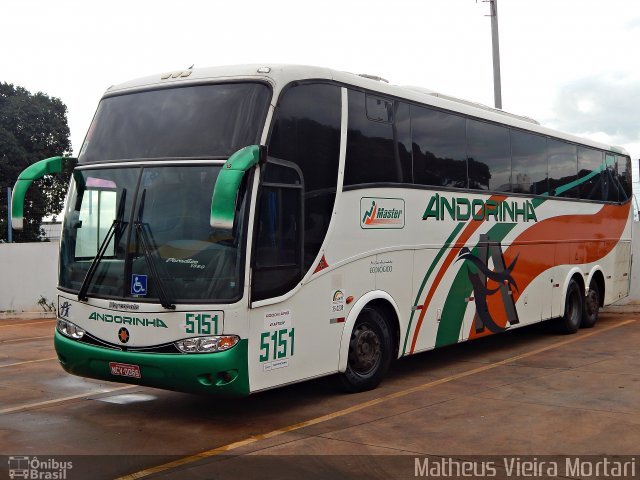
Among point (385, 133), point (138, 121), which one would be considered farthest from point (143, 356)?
point (385, 133)

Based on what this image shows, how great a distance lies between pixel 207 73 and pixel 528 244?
264 inches

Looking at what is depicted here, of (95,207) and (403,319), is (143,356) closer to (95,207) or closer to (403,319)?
(95,207)

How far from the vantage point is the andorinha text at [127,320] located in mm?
7246

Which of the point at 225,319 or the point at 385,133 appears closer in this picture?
the point at 225,319

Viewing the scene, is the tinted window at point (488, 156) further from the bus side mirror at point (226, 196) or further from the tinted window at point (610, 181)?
the bus side mirror at point (226, 196)

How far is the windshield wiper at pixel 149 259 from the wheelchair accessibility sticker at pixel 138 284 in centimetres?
14

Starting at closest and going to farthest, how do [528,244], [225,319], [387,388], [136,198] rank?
1. [225,319]
2. [136,198]
3. [387,388]
4. [528,244]

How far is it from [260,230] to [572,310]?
8895mm

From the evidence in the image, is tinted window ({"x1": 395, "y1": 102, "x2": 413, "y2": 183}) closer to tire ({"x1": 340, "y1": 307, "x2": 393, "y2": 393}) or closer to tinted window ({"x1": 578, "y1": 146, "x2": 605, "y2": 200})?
tire ({"x1": 340, "y1": 307, "x2": 393, "y2": 393})

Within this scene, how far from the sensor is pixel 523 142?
41.6ft

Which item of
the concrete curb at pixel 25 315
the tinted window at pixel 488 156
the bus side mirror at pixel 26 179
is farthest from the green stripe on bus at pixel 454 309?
the concrete curb at pixel 25 315

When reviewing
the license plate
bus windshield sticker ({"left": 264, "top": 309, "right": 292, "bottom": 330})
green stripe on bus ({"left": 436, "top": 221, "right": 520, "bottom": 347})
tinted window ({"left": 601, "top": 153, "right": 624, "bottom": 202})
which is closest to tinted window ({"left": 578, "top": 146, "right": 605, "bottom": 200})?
tinted window ({"left": 601, "top": 153, "right": 624, "bottom": 202})

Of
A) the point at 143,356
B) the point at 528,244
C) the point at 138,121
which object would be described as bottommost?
the point at 143,356

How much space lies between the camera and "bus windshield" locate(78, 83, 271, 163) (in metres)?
7.49
